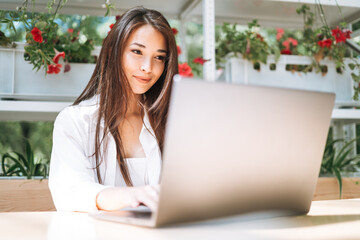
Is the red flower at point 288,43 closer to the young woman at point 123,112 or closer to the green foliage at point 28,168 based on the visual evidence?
the young woman at point 123,112

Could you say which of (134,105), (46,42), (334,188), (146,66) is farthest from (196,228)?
(334,188)

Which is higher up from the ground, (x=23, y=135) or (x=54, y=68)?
(x=54, y=68)

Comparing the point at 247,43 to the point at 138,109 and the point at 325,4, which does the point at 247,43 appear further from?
the point at 138,109

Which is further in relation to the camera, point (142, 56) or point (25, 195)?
point (25, 195)

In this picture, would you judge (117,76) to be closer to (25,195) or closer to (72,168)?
(72,168)

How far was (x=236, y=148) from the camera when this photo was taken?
0.50m

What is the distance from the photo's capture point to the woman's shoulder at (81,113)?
1.10m

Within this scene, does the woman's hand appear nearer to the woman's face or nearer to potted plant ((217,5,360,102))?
the woman's face

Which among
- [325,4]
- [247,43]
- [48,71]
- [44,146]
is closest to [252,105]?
[48,71]

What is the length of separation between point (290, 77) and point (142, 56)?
887mm

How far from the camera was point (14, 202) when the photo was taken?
1469mm

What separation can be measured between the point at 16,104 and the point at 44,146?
53.1 inches

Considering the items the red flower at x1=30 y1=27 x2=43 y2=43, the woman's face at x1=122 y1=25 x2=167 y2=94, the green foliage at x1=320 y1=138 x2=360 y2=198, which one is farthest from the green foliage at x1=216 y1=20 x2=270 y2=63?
the red flower at x1=30 y1=27 x2=43 y2=43

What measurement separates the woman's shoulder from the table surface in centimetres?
49
